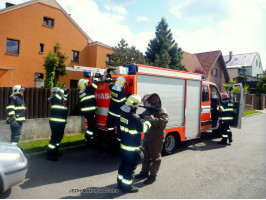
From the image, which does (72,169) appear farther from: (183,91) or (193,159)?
(183,91)

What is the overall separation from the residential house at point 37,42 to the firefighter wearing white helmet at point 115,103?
14.2 m

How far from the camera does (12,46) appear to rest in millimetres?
16625

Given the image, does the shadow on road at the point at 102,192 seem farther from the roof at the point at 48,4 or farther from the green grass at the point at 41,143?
the roof at the point at 48,4

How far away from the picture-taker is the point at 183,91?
5.95 meters

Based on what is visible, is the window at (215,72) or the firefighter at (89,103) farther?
the window at (215,72)

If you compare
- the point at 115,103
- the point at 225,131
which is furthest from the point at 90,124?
the point at 225,131

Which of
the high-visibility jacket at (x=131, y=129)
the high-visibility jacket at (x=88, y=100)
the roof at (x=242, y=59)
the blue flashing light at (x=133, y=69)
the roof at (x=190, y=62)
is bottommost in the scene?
the high-visibility jacket at (x=131, y=129)

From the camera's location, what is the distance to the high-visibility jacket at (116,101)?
4586mm

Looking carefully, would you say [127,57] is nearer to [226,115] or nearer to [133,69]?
[226,115]

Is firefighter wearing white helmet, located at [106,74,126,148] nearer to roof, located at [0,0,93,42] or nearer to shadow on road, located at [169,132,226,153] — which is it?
shadow on road, located at [169,132,226,153]

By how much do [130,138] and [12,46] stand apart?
17.0 metres

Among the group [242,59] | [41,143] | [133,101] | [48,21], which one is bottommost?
[41,143]

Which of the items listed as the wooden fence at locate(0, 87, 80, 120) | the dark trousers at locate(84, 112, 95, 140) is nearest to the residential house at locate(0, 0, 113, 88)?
the wooden fence at locate(0, 87, 80, 120)

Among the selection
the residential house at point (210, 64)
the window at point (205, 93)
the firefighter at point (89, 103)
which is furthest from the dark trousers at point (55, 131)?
the residential house at point (210, 64)
